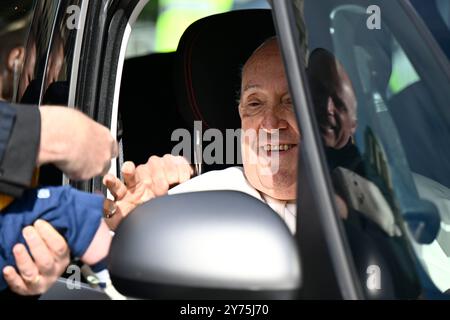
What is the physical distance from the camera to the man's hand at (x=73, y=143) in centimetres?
168

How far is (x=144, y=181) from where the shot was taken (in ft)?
8.84

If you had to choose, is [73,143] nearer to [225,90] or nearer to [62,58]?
[62,58]

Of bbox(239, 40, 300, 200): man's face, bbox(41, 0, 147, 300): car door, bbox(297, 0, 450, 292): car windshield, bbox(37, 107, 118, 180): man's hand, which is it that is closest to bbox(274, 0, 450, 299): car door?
bbox(297, 0, 450, 292): car windshield

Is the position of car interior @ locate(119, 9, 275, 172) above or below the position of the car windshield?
above

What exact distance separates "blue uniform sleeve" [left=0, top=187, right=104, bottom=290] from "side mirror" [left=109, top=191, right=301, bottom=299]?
0.14m

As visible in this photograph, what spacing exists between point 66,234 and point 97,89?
953 millimetres

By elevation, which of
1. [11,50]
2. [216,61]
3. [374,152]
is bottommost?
[374,152]

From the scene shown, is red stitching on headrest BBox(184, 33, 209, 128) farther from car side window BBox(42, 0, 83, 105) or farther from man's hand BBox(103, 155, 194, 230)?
car side window BBox(42, 0, 83, 105)

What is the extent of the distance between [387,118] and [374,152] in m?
0.11

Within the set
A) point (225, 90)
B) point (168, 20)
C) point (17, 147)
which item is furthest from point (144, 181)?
point (168, 20)

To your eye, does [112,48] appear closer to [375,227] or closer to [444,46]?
[444,46]

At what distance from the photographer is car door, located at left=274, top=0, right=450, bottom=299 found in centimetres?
169

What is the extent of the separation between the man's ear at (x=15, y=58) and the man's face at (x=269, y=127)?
668 mm

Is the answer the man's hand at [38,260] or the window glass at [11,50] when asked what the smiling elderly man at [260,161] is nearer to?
the window glass at [11,50]
